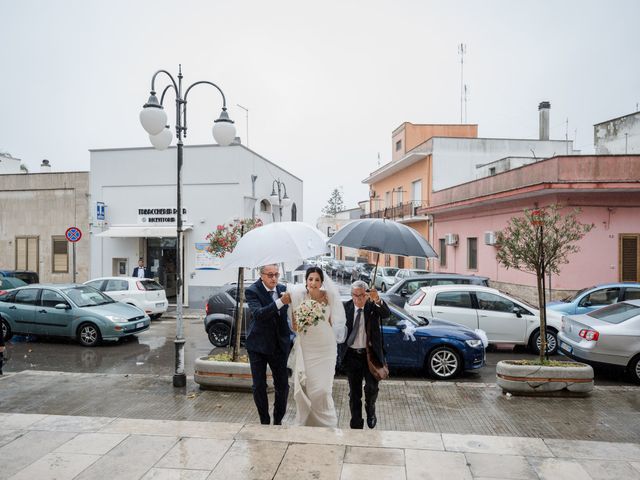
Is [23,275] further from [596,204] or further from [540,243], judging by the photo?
[596,204]

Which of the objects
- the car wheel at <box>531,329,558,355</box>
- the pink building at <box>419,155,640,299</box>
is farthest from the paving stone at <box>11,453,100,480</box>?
the pink building at <box>419,155,640,299</box>

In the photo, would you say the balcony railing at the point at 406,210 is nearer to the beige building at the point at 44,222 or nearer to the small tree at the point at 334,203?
the beige building at the point at 44,222

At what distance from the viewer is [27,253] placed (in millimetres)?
21953

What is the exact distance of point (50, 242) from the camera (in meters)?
21.7

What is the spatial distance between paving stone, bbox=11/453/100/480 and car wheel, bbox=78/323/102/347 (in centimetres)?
752

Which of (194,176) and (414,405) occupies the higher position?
(194,176)

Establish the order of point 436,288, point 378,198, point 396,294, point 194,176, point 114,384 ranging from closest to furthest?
point 114,384 < point 436,288 < point 396,294 < point 194,176 < point 378,198

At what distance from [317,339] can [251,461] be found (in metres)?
1.29

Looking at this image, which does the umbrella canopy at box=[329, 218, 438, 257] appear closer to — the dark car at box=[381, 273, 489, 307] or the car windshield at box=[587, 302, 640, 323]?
the car windshield at box=[587, 302, 640, 323]

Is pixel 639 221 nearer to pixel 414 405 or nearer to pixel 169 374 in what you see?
pixel 414 405

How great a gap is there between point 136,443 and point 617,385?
7.90 meters

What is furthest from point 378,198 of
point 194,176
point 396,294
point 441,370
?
point 441,370

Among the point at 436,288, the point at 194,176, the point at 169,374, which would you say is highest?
the point at 194,176

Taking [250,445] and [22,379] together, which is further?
[22,379]
